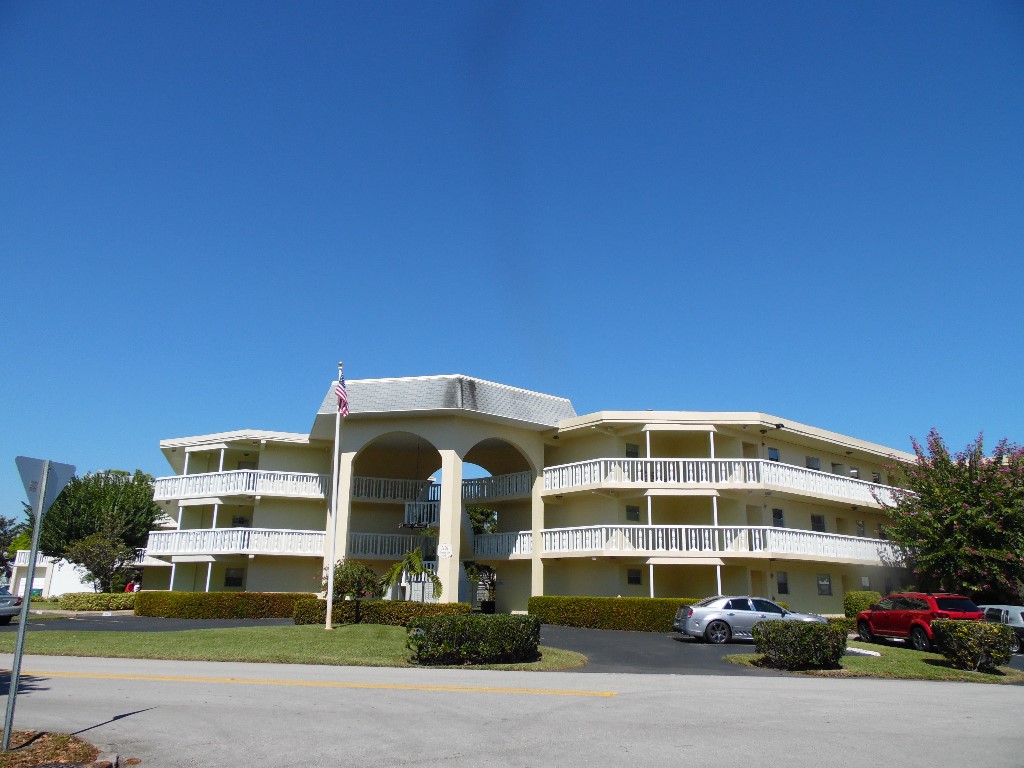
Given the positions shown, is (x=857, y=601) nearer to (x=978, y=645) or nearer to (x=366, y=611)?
(x=978, y=645)

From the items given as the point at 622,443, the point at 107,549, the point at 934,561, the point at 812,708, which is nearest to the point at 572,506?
the point at 622,443

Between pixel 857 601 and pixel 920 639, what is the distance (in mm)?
6483

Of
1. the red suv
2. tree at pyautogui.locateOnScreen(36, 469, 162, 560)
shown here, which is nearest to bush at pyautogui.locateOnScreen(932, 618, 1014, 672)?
the red suv

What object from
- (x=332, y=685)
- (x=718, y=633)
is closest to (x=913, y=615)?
(x=718, y=633)

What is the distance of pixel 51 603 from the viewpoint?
43.1 m

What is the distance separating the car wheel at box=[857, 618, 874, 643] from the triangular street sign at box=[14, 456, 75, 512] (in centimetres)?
2285

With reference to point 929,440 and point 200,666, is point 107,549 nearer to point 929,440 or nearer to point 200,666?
point 200,666

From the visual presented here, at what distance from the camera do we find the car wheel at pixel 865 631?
80.0ft

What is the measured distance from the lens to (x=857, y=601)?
28609mm

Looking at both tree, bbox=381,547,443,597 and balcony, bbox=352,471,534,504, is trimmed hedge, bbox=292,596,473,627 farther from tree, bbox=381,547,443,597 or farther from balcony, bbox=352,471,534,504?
balcony, bbox=352,471,534,504

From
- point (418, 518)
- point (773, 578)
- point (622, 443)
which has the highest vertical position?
point (622, 443)

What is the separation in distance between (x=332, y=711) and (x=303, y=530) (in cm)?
2355

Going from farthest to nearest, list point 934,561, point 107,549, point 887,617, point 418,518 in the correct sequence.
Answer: point 107,549
point 418,518
point 934,561
point 887,617

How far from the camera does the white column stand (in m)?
29.0
